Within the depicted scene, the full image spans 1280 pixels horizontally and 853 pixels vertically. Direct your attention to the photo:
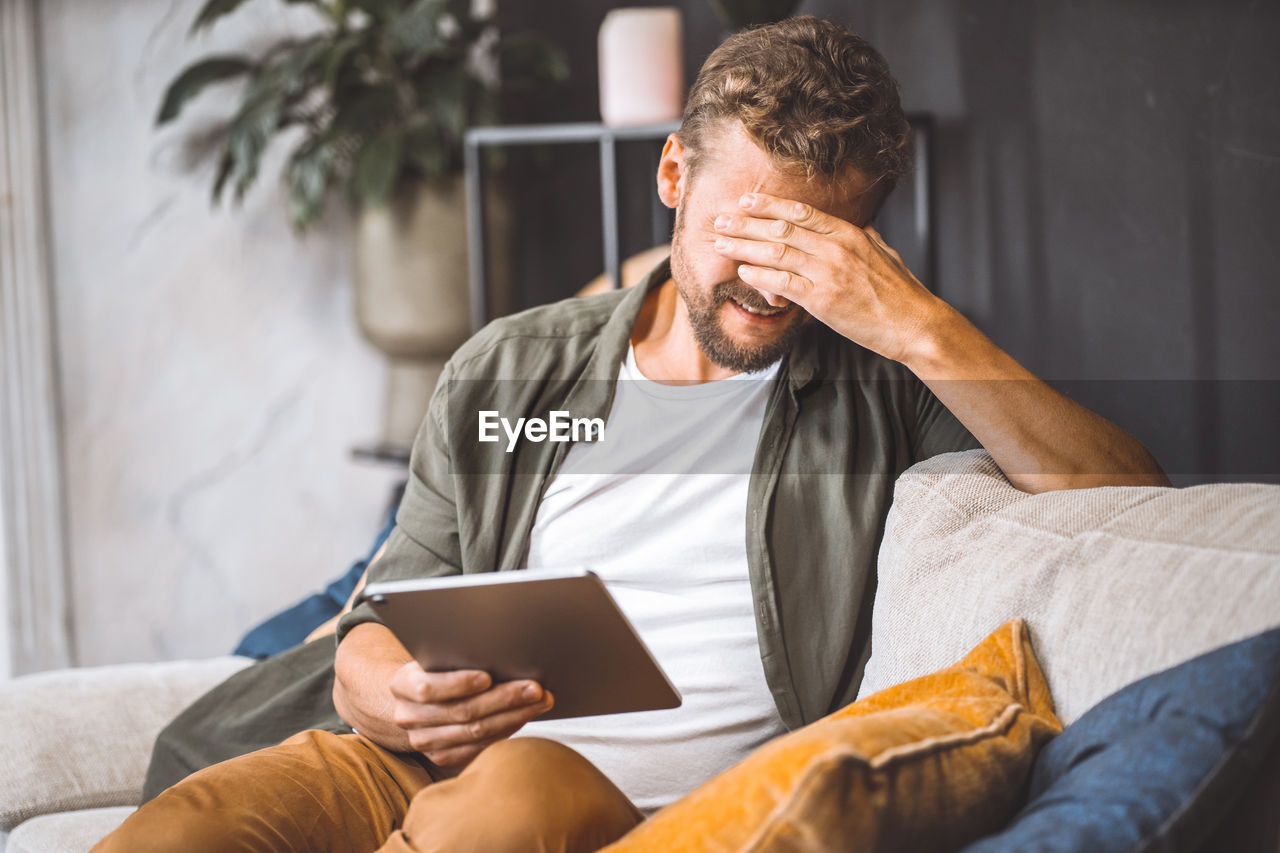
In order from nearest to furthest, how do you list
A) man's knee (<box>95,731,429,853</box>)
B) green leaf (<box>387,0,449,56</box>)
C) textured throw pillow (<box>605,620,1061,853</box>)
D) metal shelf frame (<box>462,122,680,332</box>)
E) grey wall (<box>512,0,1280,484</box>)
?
textured throw pillow (<box>605,620,1061,853</box>)
man's knee (<box>95,731,429,853</box>)
grey wall (<box>512,0,1280,484</box>)
metal shelf frame (<box>462,122,680,332</box>)
green leaf (<box>387,0,449,56</box>)


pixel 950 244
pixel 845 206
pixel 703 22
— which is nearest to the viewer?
pixel 845 206

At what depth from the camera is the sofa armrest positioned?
1120 mm

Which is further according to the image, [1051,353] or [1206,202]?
[1051,353]

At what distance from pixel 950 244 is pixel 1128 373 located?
415 millimetres

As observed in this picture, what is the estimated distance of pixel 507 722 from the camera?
32.9 inches

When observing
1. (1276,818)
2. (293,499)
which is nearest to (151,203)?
(293,499)

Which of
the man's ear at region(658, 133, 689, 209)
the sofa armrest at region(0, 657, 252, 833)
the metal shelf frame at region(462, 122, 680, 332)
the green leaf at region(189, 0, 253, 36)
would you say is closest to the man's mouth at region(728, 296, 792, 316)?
the man's ear at region(658, 133, 689, 209)

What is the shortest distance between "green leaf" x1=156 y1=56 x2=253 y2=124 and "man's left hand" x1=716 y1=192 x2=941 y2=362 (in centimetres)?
169

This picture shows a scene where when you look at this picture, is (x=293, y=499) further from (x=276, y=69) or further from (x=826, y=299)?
(x=826, y=299)

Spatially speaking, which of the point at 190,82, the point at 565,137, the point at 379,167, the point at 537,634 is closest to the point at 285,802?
the point at 537,634

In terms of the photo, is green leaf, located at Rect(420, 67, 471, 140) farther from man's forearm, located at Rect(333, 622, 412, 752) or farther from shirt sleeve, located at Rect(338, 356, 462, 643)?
man's forearm, located at Rect(333, 622, 412, 752)

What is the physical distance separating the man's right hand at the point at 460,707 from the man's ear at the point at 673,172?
0.50 meters

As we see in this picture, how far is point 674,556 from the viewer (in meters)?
1.03

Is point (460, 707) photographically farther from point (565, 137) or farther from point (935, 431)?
point (565, 137)
